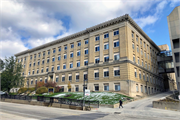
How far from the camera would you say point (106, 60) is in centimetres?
4016

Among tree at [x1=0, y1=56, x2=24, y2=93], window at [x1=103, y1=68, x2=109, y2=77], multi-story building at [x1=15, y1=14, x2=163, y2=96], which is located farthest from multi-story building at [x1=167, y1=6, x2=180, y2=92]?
tree at [x1=0, y1=56, x2=24, y2=93]

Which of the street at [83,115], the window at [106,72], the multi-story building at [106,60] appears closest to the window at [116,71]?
the multi-story building at [106,60]

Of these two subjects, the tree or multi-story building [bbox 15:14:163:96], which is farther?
the tree

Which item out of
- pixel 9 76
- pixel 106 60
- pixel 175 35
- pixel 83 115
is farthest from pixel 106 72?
pixel 9 76

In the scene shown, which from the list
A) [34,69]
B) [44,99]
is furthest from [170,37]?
[34,69]

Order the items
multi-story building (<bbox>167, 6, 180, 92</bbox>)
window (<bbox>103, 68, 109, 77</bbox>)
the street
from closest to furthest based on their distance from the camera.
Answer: the street, multi-story building (<bbox>167, 6, 180, 92</bbox>), window (<bbox>103, 68, 109, 77</bbox>)

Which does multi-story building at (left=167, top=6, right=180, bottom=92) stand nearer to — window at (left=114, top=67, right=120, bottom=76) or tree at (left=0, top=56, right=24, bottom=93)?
window at (left=114, top=67, right=120, bottom=76)

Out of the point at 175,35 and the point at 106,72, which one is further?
the point at 106,72

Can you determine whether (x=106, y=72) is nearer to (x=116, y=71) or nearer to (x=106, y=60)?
(x=116, y=71)

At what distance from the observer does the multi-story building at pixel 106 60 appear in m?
37.3

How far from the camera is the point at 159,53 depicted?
203 ft

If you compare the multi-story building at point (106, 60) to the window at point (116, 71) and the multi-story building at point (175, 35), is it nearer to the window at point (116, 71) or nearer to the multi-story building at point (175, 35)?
the window at point (116, 71)

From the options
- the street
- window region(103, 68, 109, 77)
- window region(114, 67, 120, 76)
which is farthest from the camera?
window region(103, 68, 109, 77)

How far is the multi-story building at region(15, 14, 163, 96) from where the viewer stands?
37312 mm
